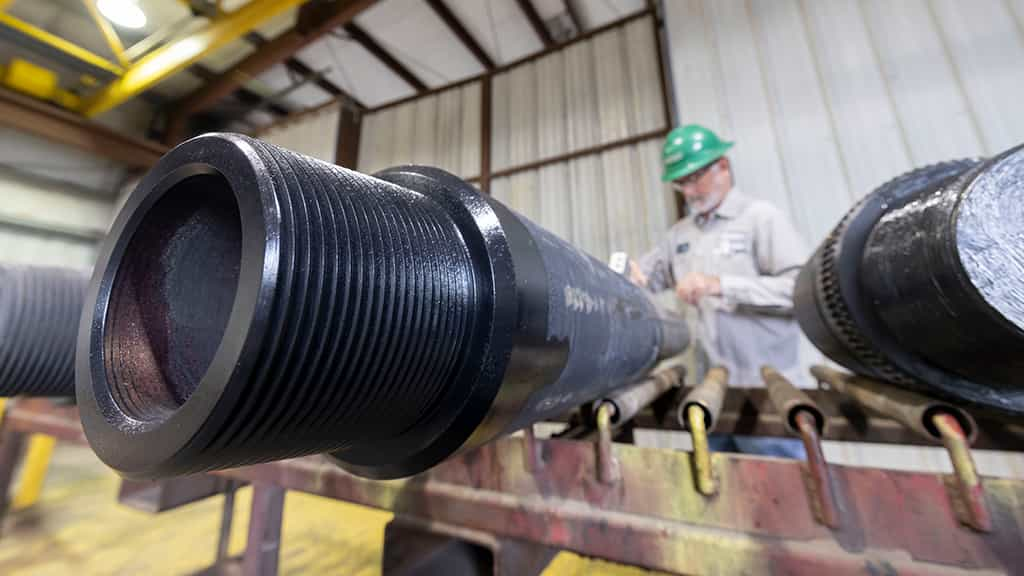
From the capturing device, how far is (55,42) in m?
3.42

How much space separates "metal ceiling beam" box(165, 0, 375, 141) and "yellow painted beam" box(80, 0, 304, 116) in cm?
40

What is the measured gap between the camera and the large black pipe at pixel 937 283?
1.48ft

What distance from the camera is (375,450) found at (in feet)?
1.61

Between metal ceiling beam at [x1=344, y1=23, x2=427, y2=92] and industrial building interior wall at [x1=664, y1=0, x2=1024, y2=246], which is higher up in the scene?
metal ceiling beam at [x1=344, y1=23, x2=427, y2=92]

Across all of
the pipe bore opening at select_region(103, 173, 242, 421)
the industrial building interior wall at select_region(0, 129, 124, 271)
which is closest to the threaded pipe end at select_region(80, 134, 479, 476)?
the pipe bore opening at select_region(103, 173, 242, 421)

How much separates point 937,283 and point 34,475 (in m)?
3.63

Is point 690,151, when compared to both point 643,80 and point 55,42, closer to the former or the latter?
point 643,80

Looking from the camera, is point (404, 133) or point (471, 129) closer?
point (471, 129)

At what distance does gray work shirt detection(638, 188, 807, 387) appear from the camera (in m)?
1.66

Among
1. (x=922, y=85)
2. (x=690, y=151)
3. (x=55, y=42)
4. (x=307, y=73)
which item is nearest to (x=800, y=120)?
(x=922, y=85)

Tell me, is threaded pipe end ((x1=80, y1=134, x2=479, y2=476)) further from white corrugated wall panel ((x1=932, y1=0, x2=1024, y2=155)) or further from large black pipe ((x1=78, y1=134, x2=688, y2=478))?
white corrugated wall panel ((x1=932, y1=0, x2=1024, y2=155))

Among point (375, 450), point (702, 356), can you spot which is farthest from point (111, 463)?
point (702, 356)

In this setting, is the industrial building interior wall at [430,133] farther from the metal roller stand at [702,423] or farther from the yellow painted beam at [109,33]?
the metal roller stand at [702,423]

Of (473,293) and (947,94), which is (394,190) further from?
(947,94)
